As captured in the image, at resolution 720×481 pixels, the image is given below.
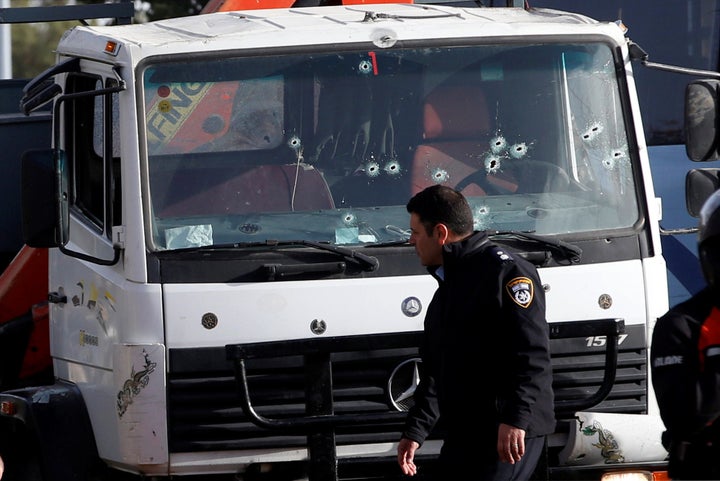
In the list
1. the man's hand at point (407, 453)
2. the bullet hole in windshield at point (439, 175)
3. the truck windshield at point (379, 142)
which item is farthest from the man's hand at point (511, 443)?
the bullet hole in windshield at point (439, 175)

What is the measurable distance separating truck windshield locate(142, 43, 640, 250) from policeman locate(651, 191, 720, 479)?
80.9 inches

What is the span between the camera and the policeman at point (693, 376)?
3393 mm

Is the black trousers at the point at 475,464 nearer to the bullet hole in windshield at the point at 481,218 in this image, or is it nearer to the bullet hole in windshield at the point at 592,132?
the bullet hole in windshield at the point at 481,218

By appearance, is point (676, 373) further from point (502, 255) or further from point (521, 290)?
point (502, 255)

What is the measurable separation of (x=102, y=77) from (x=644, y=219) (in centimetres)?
242

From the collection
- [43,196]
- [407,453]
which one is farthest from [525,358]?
[43,196]

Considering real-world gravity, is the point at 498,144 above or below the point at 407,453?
above

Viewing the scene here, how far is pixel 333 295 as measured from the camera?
17.5 ft

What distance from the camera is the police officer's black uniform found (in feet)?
14.6

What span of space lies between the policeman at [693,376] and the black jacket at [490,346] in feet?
3.02

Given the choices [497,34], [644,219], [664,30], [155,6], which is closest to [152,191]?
[497,34]

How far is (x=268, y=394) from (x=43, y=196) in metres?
1.23

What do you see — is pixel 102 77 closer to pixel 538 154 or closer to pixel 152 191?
pixel 152 191

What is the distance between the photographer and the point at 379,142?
18.6 ft
